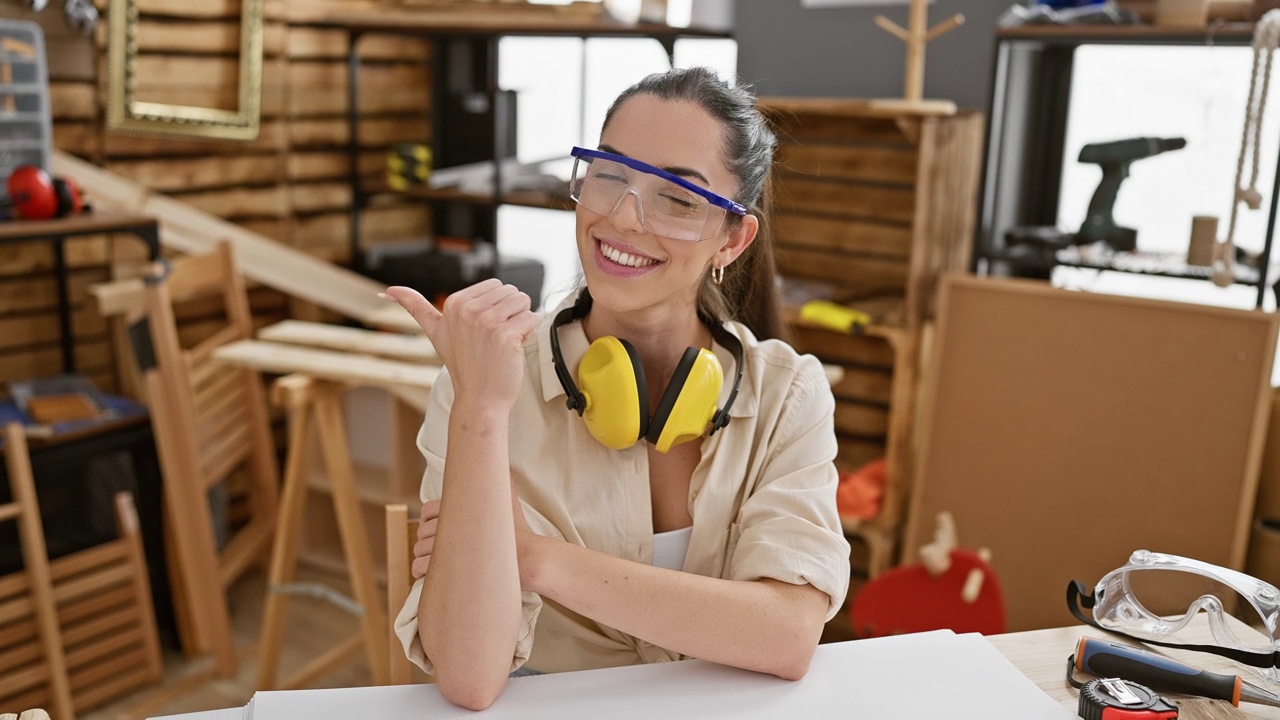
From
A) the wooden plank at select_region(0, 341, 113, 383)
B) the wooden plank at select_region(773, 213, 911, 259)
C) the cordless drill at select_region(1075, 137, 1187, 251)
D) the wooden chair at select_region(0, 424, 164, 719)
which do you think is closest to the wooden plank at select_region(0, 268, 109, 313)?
the wooden plank at select_region(0, 341, 113, 383)

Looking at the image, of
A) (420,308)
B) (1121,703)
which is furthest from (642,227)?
(1121,703)

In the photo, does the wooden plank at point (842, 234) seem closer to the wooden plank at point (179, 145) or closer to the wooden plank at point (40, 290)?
the wooden plank at point (179, 145)

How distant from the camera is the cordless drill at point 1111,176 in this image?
2.50m

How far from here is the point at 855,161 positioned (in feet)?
9.72

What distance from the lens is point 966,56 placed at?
111 inches

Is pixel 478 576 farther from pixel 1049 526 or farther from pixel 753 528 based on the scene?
pixel 1049 526

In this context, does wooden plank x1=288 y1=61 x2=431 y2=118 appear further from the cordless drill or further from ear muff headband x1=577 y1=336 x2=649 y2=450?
ear muff headband x1=577 y1=336 x2=649 y2=450

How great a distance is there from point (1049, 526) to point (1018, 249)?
0.68m

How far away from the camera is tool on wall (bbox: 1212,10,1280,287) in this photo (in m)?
2.23

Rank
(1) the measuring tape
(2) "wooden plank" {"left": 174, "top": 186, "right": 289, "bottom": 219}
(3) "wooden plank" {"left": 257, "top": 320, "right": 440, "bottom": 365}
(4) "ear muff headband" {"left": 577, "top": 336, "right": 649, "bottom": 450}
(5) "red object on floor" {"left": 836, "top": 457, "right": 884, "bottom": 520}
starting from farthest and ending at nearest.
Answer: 1. (2) "wooden plank" {"left": 174, "top": 186, "right": 289, "bottom": 219}
2. (5) "red object on floor" {"left": 836, "top": 457, "right": 884, "bottom": 520}
3. (3) "wooden plank" {"left": 257, "top": 320, "right": 440, "bottom": 365}
4. (4) "ear muff headband" {"left": 577, "top": 336, "right": 649, "bottom": 450}
5. (1) the measuring tape

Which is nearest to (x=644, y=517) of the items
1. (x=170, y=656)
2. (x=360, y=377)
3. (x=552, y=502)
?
(x=552, y=502)

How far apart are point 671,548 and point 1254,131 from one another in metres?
1.73

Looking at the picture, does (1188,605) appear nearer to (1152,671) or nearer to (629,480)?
(1152,671)

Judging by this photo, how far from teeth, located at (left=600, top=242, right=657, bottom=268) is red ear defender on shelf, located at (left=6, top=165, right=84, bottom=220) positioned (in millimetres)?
1920
